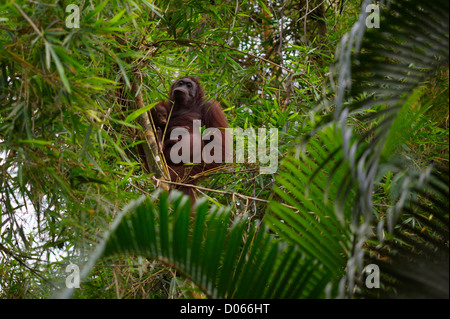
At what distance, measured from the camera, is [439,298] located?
1.19 meters

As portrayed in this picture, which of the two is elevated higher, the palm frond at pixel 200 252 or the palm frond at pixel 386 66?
the palm frond at pixel 386 66

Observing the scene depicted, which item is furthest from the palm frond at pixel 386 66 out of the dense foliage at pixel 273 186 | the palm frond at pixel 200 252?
the palm frond at pixel 200 252

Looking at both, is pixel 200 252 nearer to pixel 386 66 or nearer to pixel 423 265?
pixel 423 265

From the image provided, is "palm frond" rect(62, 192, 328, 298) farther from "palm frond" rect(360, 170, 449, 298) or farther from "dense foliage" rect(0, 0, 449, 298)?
"palm frond" rect(360, 170, 449, 298)

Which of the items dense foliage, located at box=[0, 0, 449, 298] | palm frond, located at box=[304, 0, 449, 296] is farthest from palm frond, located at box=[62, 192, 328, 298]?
palm frond, located at box=[304, 0, 449, 296]

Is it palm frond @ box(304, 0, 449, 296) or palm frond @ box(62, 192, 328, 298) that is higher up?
palm frond @ box(304, 0, 449, 296)

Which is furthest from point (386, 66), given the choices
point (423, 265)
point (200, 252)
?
point (200, 252)

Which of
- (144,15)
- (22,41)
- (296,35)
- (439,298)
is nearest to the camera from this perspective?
(439,298)

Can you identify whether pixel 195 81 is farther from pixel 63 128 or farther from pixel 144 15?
pixel 63 128

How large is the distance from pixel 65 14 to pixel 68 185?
61cm

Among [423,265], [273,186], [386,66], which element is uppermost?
[386,66]

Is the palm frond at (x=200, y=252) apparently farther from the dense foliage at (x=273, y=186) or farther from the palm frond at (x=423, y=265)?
the palm frond at (x=423, y=265)
